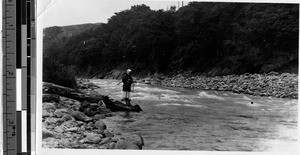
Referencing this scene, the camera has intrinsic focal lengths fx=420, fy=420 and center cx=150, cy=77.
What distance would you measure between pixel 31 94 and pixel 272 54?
5.92 ft

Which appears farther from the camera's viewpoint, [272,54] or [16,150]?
[272,54]

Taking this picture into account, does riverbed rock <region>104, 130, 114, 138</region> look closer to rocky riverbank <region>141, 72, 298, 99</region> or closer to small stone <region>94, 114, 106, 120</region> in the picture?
small stone <region>94, 114, 106, 120</region>

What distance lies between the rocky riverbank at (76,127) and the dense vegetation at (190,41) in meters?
0.27

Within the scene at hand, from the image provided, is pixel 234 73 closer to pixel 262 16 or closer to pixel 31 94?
pixel 262 16

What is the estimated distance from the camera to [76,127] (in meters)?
3.20

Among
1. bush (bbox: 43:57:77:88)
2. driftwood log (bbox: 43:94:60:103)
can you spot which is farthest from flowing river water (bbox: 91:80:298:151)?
driftwood log (bbox: 43:94:60:103)

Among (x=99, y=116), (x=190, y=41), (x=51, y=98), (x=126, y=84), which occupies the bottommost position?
(x=99, y=116)

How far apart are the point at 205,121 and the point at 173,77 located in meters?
0.42

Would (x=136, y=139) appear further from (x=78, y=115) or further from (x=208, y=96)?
(x=208, y=96)

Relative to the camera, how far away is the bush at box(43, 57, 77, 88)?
3.19 m

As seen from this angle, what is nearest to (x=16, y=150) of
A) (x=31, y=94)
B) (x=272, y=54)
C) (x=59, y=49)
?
(x=31, y=94)

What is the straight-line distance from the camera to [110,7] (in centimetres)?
319

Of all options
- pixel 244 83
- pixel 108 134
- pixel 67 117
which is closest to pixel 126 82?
pixel 108 134

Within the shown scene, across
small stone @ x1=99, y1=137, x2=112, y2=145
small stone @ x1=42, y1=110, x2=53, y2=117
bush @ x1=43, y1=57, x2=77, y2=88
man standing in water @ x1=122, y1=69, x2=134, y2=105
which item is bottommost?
small stone @ x1=99, y1=137, x2=112, y2=145
